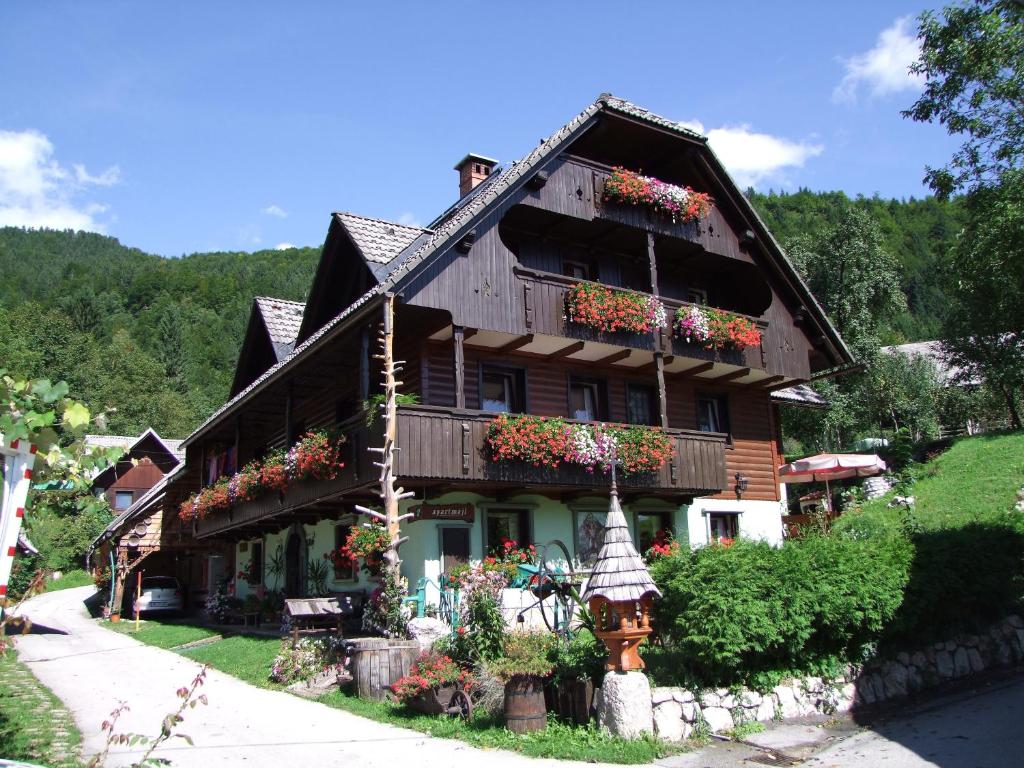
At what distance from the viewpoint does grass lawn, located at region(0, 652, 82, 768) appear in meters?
8.83

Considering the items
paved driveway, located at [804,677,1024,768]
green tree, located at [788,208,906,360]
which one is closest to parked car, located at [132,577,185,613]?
paved driveway, located at [804,677,1024,768]

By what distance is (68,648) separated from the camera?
22.6 metres

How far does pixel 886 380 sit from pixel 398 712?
3515 cm

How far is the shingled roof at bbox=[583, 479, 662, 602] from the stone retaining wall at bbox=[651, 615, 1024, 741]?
1.27 m

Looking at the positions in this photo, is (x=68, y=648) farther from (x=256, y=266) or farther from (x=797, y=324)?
(x=256, y=266)

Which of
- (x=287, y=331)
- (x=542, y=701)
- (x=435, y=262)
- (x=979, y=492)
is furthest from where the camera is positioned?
(x=287, y=331)

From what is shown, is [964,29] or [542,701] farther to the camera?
Answer: [964,29]

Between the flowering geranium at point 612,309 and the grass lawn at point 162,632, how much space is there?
13260 millimetres

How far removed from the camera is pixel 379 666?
1272 cm

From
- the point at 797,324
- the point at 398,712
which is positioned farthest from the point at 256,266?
the point at 398,712

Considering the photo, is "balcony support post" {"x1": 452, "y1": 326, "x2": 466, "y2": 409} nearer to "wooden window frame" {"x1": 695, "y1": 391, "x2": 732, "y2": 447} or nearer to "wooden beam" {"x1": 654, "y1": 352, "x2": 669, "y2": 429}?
"wooden beam" {"x1": 654, "y1": 352, "x2": 669, "y2": 429}

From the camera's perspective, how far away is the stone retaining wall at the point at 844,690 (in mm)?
10398

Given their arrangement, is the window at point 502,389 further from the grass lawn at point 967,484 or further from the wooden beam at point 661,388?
the grass lawn at point 967,484

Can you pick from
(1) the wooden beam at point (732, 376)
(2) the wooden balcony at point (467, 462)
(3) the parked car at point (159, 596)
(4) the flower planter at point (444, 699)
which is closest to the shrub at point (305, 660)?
(2) the wooden balcony at point (467, 462)
